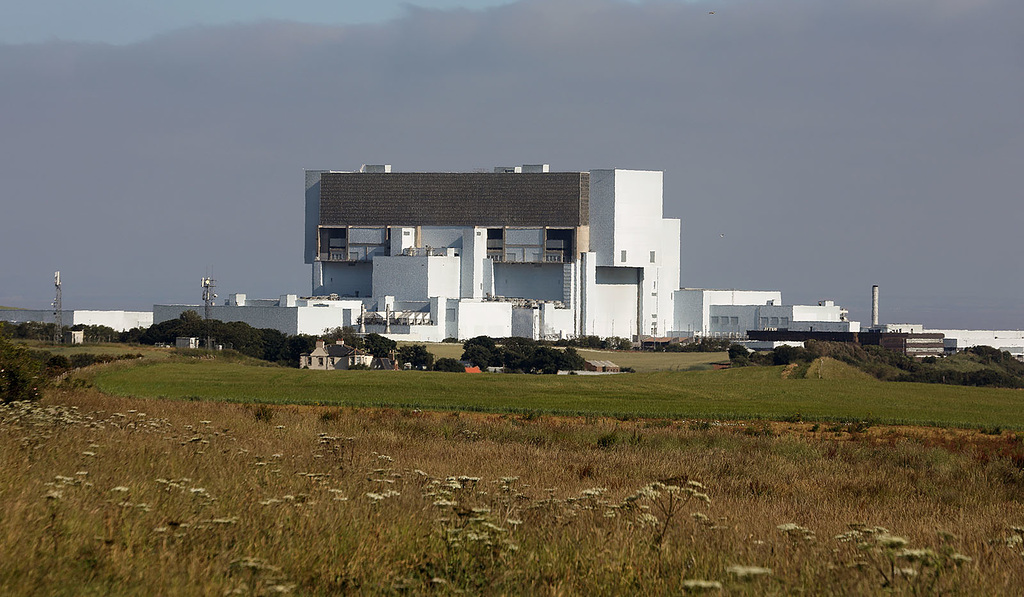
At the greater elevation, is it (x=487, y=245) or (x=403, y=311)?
(x=487, y=245)

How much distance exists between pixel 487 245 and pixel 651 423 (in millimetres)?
73082

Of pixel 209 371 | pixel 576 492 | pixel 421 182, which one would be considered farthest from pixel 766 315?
pixel 576 492

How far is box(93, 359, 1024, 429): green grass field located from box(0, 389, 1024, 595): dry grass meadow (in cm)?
1162

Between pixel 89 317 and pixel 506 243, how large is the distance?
3635 centimetres

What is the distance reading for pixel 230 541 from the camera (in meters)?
6.59

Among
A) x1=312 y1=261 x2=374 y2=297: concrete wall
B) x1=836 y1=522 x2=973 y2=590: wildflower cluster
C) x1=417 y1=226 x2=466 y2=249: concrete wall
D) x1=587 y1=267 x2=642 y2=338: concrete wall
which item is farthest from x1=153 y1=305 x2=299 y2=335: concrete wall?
x1=836 y1=522 x2=973 y2=590: wildflower cluster

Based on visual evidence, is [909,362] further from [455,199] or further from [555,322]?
[455,199]

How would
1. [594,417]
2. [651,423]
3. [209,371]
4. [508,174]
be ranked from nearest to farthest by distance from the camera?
[651,423], [594,417], [209,371], [508,174]

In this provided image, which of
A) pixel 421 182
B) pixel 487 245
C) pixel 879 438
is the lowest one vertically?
pixel 879 438

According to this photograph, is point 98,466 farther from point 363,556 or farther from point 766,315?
point 766,315

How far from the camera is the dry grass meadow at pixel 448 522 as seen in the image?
5824 millimetres

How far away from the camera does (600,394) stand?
31109mm

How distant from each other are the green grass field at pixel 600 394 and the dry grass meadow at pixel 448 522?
11615mm

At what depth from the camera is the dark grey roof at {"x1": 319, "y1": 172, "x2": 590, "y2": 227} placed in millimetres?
93375
